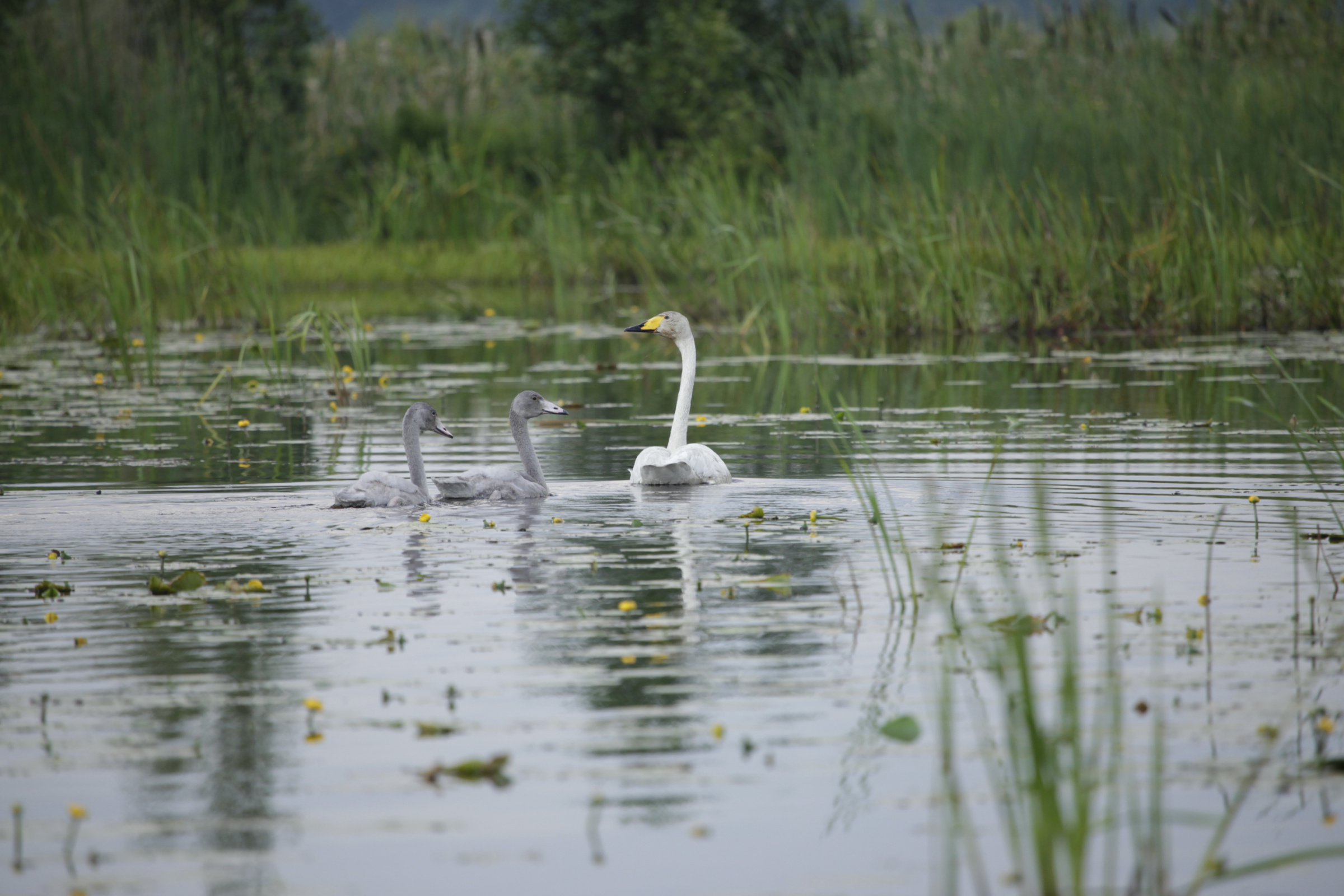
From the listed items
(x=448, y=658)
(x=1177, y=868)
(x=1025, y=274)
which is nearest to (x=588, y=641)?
(x=448, y=658)

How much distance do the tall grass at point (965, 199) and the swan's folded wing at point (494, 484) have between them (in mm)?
6317

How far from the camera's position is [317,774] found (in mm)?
4188

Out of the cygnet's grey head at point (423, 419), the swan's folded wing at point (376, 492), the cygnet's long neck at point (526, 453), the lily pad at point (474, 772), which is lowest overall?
the lily pad at point (474, 772)

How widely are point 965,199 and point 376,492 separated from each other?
912 centimetres

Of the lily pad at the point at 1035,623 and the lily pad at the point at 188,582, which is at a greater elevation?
the lily pad at the point at 188,582

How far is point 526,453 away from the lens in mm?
8539

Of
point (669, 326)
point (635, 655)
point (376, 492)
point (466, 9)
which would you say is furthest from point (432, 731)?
point (466, 9)

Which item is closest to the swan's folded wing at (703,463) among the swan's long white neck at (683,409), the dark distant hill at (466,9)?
the swan's long white neck at (683,409)

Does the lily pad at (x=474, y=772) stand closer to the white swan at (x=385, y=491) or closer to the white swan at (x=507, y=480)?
the white swan at (x=385, y=491)

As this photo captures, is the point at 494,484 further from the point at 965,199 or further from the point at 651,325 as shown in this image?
the point at 965,199

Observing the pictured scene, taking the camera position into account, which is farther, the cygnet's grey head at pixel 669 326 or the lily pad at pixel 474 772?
the cygnet's grey head at pixel 669 326

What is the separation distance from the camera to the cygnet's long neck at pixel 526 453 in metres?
8.50

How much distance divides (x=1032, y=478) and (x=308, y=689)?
174 inches

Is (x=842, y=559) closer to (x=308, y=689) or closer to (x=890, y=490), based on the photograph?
(x=890, y=490)
